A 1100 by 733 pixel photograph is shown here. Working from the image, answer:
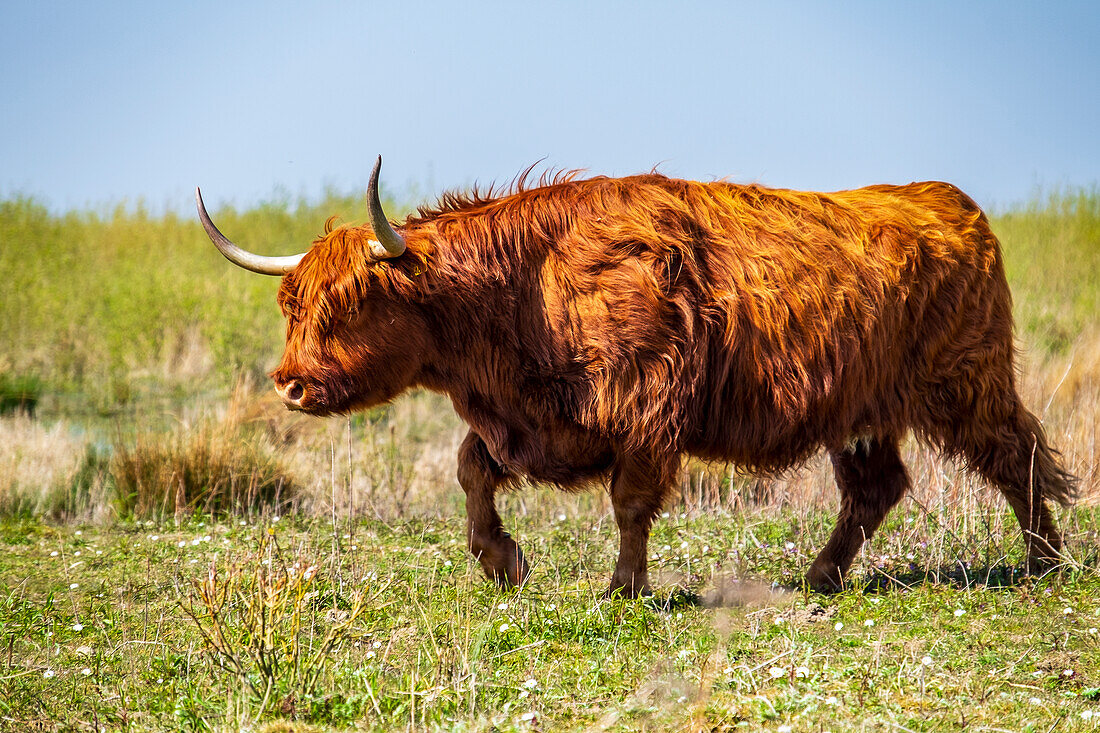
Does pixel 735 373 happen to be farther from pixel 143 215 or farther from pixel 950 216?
pixel 143 215

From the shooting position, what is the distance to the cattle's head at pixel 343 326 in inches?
162

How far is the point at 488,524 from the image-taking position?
4.53 metres

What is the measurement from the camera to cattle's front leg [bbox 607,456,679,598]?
14.1ft

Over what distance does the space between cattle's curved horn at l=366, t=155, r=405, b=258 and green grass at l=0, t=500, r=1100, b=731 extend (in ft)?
4.05

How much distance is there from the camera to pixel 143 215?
1844 cm

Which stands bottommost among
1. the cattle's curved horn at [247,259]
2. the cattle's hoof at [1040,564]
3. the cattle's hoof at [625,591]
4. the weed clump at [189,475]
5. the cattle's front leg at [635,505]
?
the weed clump at [189,475]

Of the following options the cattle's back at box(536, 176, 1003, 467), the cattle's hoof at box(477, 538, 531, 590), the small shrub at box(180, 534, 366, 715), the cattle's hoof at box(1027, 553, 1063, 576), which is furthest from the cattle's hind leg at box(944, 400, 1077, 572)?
the small shrub at box(180, 534, 366, 715)

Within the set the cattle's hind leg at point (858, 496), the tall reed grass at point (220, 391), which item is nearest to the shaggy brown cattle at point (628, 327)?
the cattle's hind leg at point (858, 496)

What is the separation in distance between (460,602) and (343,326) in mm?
1259

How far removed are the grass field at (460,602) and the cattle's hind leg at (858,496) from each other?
0.14 m

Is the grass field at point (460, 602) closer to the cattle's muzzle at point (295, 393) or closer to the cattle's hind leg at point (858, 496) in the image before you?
the cattle's hind leg at point (858, 496)

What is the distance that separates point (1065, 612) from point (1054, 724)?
4.27 ft

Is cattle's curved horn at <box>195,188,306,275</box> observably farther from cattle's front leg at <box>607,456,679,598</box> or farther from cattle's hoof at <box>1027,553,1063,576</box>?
cattle's hoof at <box>1027,553,1063,576</box>

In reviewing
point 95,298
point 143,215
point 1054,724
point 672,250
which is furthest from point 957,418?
point 143,215
